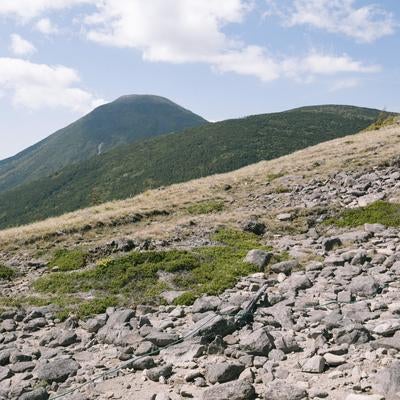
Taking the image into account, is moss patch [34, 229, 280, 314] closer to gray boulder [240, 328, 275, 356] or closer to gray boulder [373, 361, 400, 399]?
gray boulder [240, 328, 275, 356]

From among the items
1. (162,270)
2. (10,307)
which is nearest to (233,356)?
(162,270)

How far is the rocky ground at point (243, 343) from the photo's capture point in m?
9.34

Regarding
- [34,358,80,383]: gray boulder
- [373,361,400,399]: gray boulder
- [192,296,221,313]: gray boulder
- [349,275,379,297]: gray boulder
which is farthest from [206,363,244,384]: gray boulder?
[349,275,379,297]: gray boulder

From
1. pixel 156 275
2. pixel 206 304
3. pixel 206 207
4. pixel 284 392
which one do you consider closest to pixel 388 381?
pixel 284 392

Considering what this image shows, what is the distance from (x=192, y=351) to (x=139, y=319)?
3.29 meters

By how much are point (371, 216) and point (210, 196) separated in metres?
12.2

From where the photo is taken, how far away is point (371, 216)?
22188 millimetres

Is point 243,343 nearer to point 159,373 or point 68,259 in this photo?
point 159,373

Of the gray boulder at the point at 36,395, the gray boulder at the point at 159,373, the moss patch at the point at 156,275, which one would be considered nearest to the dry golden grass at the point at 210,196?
the moss patch at the point at 156,275

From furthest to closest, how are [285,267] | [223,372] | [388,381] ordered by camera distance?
[285,267] → [223,372] → [388,381]

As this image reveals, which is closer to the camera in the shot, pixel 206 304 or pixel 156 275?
pixel 206 304

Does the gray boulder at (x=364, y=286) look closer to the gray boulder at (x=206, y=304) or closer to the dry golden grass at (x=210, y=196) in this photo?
the gray boulder at (x=206, y=304)

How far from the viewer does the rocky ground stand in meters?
9.34

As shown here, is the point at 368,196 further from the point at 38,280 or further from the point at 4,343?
the point at 4,343
